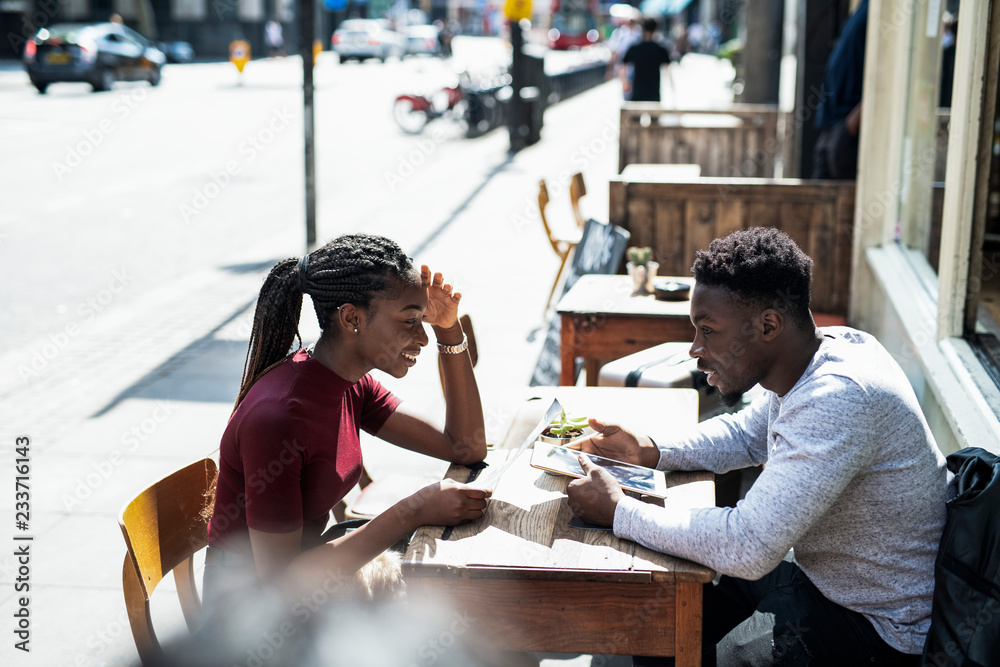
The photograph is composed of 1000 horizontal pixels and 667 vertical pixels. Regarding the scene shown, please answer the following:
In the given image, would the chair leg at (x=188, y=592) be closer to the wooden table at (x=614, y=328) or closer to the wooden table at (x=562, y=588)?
the wooden table at (x=562, y=588)

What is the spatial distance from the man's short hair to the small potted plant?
29.6 inches

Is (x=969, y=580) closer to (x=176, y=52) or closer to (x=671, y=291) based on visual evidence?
(x=671, y=291)

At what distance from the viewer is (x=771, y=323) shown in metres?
2.24

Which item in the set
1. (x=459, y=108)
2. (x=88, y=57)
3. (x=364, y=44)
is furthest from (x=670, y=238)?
(x=364, y=44)

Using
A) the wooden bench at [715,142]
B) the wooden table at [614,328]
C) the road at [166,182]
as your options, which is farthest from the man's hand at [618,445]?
the wooden bench at [715,142]

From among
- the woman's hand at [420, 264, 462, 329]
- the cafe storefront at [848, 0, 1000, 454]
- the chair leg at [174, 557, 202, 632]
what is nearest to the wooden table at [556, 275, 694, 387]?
the cafe storefront at [848, 0, 1000, 454]

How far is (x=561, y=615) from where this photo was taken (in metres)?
2.21

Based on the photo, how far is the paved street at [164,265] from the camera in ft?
14.4

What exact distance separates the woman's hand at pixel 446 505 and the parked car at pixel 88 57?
25.1m

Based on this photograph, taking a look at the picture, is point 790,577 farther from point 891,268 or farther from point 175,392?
point 175,392

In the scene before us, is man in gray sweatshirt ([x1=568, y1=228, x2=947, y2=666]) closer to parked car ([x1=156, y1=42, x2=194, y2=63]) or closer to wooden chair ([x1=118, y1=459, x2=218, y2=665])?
wooden chair ([x1=118, y1=459, x2=218, y2=665])

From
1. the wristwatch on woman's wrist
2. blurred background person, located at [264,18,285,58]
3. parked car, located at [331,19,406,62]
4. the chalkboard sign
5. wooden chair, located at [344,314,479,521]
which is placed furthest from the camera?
parked car, located at [331,19,406,62]

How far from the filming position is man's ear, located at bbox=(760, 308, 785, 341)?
7.34 ft

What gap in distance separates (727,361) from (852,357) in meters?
0.27
